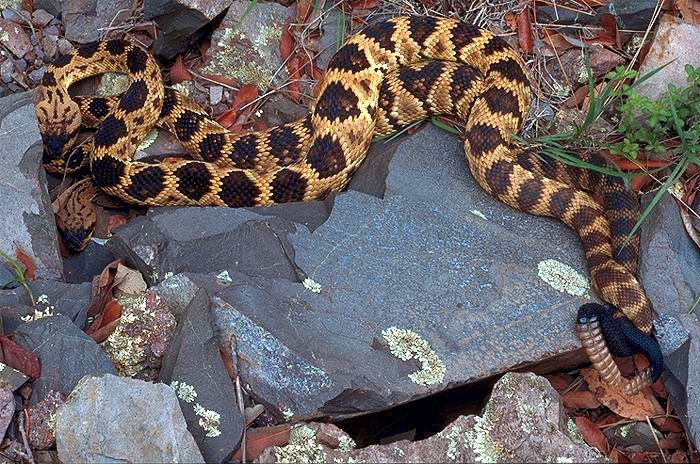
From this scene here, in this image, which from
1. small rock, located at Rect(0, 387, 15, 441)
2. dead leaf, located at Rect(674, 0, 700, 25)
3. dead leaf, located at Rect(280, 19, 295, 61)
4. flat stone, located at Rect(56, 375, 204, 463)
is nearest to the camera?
flat stone, located at Rect(56, 375, 204, 463)

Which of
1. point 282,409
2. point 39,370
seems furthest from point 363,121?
point 39,370

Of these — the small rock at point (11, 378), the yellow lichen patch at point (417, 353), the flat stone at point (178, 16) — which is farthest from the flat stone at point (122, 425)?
the flat stone at point (178, 16)

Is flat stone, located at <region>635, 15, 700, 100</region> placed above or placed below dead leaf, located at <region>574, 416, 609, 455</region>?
above

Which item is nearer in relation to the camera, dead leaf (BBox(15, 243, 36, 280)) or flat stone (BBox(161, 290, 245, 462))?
flat stone (BBox(161, 290, 245, 462))

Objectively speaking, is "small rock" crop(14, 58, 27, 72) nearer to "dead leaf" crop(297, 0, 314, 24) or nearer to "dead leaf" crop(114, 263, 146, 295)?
"dead leaf" crop(297, 0, 314, 24)

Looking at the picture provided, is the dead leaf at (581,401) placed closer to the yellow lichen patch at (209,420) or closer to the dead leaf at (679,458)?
the dead leaf at (679,458)

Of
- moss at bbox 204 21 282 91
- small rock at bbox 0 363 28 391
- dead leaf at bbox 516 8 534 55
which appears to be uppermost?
dead leaf at bbox 516 8 534 55

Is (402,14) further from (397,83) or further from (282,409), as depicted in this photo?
(282,409)

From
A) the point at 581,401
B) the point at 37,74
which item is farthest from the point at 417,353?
the point at 37,74

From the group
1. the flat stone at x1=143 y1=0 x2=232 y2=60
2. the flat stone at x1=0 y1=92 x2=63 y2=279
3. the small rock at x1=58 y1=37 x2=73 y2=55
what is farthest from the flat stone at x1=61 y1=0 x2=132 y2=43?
the flat stone at x1=0 y1=92 x2=63 y2=279
